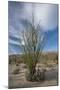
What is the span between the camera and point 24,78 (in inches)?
76.5

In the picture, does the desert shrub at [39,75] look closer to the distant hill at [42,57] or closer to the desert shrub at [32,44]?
the desert shrub at [32,44]

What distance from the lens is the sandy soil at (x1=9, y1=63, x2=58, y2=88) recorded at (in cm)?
193

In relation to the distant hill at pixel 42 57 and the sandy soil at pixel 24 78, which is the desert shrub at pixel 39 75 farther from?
the distant hill at pixel 42 57

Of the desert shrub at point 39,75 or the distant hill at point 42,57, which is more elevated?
the distant hill at point 42,57

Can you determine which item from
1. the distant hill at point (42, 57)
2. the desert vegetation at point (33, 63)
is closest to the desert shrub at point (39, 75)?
the desert vegetation at point (33, 63)

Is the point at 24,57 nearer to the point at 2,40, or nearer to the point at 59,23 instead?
the point at 2,40

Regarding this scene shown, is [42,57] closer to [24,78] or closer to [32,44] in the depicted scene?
[32,44]

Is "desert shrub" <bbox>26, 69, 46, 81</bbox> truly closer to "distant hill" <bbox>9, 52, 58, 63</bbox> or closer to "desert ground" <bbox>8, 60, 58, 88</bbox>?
"desert ground" <bbox>8, 60, 58, 88</bbox>

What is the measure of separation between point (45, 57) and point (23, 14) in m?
0.53

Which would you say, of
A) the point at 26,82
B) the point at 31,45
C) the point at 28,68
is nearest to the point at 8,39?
the point at 31,45

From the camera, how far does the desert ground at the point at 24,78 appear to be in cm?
193

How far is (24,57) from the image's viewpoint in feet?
6.45

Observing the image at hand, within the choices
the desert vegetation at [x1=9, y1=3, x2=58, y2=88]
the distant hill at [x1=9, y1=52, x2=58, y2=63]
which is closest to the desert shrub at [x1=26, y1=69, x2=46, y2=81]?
the desert vegetation at [x1=9, y1=3, x2=58, y2=88]

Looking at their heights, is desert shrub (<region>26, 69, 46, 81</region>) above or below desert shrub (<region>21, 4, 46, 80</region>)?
below
